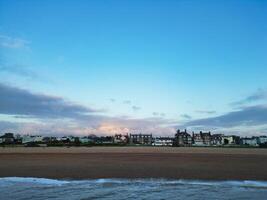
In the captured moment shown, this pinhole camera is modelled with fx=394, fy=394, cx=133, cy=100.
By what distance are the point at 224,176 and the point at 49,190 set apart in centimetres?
1172

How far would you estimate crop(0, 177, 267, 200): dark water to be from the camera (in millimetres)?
16172

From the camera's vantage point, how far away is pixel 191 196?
1639cm

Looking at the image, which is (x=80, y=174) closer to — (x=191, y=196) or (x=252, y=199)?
(x=191, y=196)

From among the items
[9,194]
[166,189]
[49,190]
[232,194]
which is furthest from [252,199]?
[9,194]

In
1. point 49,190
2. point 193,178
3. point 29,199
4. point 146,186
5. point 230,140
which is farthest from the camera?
point 230,140

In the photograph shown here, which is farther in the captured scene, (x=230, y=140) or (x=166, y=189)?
(x=230, y=140)

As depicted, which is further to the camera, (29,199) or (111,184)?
(111,184)

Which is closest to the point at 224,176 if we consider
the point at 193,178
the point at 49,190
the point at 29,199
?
the point at 193,178

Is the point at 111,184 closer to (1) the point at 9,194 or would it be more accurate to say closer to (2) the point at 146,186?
(2) the point at 146,186

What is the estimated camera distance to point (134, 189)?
18219 millimetres

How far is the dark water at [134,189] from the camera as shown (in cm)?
1617

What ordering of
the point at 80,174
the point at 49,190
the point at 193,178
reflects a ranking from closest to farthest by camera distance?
the point at 49,190
the point at 193,178
the point at 80,174

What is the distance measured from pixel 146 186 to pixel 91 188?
2.72m

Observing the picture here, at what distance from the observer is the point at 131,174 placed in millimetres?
25422
